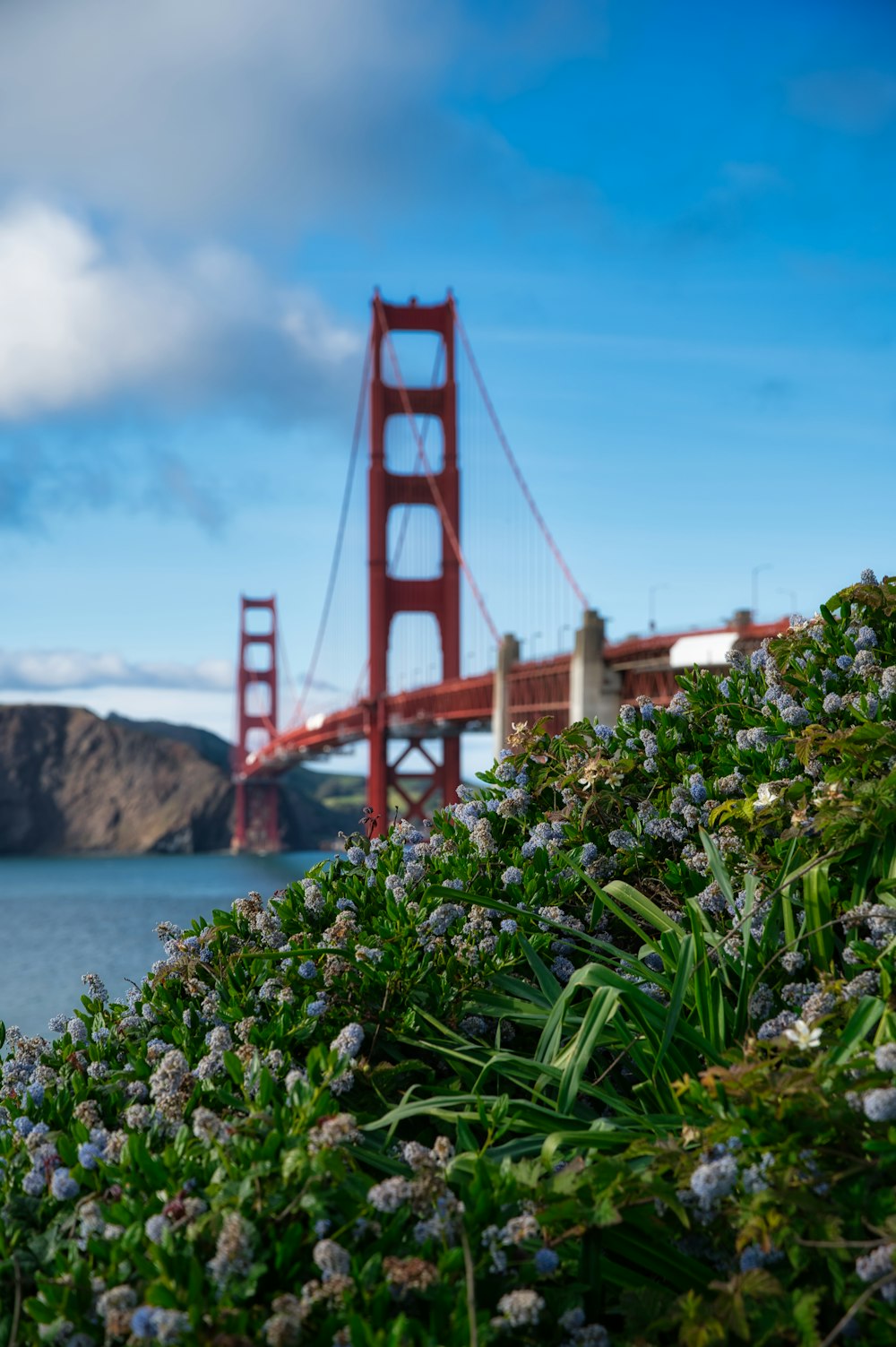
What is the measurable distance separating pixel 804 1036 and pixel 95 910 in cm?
3846

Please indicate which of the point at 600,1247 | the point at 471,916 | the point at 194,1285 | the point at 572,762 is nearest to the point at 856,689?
the point at 572,762

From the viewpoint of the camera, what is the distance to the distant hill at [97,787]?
74.6m

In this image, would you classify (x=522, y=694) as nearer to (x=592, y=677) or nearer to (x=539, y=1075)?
(x=592, y=677)

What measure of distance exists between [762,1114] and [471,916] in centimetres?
84

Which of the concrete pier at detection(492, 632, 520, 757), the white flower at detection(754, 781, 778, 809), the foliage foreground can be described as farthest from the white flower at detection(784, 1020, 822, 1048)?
the concrete pier at detection(492, 632, 520, 757)

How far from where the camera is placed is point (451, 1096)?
1845mm

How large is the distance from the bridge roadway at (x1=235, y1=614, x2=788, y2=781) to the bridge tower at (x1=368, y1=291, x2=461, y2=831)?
2.75 feet

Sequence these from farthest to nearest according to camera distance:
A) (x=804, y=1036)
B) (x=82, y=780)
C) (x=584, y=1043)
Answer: (x=82, y=780) → (x=584, y=1043) → (x=804, y=1036)

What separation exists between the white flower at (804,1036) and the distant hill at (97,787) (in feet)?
238

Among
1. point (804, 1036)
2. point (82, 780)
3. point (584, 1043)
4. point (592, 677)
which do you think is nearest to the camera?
point (804, 1036)

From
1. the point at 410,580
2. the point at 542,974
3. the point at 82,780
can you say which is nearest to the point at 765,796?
the point at 542,974

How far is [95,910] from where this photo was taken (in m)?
37.8

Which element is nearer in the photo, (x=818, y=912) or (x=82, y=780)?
(x=818, y=912)

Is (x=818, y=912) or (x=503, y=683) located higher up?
(x=503, y=683)
